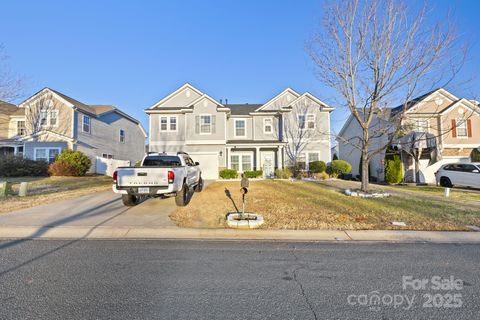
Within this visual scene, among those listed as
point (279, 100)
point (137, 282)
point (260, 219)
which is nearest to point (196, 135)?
point (279, 100)

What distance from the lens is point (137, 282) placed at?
346cm

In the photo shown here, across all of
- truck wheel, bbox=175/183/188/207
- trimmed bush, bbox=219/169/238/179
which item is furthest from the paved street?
trimmed bush, bbox=219/169/238/179

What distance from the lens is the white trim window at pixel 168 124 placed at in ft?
69.4

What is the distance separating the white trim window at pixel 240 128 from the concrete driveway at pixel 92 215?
13608 mm

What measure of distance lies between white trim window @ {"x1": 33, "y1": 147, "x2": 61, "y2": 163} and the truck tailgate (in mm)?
19635

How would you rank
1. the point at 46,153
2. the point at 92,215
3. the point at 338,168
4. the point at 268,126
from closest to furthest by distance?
the point at 92,215 < the point at 338,168 < the point at 46,153 < the point at 268,126

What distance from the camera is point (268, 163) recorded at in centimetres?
2194

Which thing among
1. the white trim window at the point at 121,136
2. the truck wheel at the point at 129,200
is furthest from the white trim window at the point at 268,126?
the white trim window at the point at 121,136

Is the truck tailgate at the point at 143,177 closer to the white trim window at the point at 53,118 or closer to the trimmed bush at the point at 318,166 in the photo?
the trimmed bush at the point at 318,166

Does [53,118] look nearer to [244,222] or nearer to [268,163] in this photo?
[268,163]

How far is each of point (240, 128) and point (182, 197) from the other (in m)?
14.8

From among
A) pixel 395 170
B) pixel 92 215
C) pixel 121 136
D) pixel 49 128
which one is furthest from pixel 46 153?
pixel 395 170

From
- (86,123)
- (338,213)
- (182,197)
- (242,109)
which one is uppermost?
(242,109)

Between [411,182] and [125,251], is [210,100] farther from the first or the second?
[411,182]
